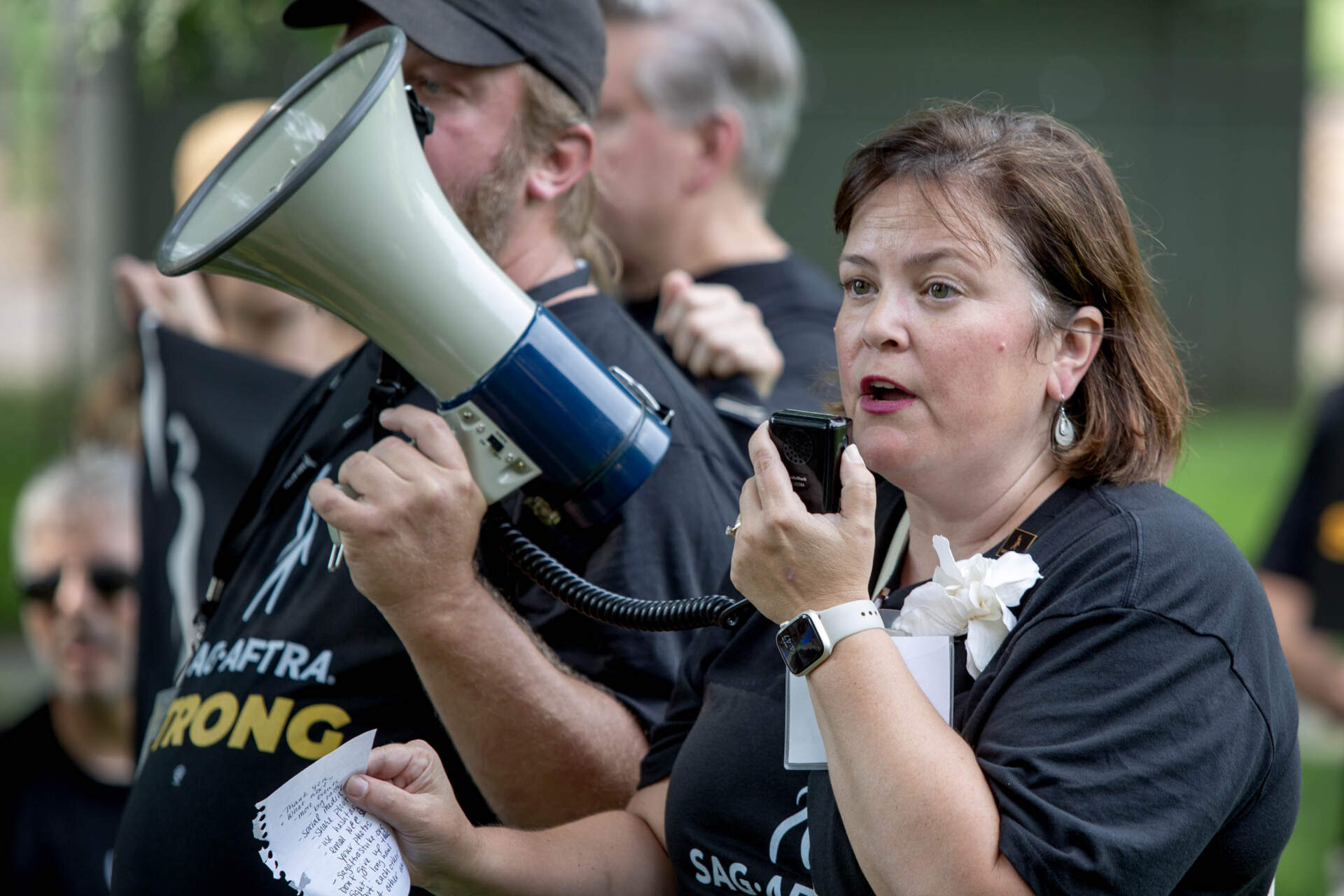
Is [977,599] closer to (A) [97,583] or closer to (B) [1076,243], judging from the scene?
(B) [1076,243]

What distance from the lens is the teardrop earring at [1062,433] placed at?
5.71 feet

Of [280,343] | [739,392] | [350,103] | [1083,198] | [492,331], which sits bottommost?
[280,343]

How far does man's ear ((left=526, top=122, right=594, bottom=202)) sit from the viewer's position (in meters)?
2.34

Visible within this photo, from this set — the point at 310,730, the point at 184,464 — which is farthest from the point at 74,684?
the point at 310,730

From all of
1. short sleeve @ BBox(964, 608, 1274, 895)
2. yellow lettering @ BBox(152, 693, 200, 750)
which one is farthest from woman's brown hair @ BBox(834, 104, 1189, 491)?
yellow lettering @ BBox(152, 693, 200, 750)

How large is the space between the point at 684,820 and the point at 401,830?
374 millimetres

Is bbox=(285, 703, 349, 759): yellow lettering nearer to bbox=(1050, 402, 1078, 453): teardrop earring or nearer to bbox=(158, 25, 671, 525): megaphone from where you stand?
bbox=(158, 25, 671, 525): megaphone

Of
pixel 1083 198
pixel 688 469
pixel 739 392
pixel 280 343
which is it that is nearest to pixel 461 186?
pixel 688 469

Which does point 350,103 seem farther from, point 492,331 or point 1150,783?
point 1150,783

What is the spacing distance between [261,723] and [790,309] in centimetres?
172

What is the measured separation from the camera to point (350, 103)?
2.12 meters

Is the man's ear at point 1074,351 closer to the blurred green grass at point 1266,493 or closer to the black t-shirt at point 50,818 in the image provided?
the blurred green grass at point 1266,493

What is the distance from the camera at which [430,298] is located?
194 cm

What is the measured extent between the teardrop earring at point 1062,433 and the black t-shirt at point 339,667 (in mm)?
622
